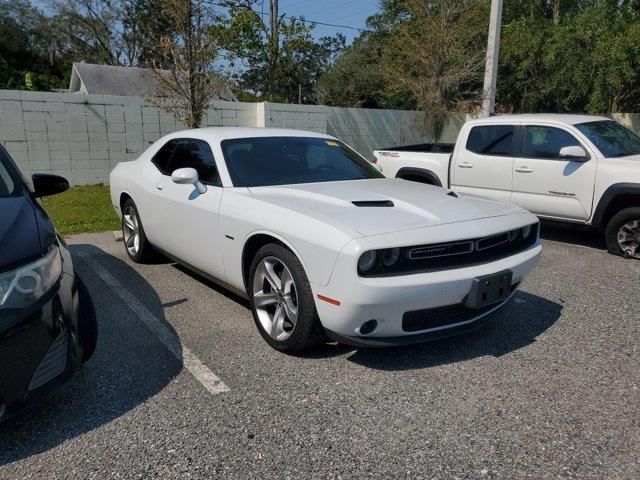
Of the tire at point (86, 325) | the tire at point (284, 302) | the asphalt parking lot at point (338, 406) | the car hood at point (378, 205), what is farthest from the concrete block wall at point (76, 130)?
the tire at point (284, 302)

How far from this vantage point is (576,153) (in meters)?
6.50

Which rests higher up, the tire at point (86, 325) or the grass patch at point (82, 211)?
the tire at point (86, 325)

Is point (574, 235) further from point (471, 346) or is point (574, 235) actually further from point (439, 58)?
point (439, 58)

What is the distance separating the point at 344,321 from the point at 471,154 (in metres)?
5.25

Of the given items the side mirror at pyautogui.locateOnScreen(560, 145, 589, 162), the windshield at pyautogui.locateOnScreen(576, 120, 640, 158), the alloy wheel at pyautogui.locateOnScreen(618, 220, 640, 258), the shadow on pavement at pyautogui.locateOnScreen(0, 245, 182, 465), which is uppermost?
the windshield at pyautogui.locateOnScreen(576, 120, 640, 158)

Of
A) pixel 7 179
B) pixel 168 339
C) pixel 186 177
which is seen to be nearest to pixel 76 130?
pixel 186 177

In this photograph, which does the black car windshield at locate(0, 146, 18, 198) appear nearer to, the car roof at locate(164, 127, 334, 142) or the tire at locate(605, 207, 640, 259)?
the car roof at locate(164, 127, 334, 142)

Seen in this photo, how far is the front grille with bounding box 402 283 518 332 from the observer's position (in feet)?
10.8

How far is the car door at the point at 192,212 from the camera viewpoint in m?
4.29

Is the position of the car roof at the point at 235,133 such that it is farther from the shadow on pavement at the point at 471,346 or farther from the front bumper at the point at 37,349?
the front bumper at the point at 37,349

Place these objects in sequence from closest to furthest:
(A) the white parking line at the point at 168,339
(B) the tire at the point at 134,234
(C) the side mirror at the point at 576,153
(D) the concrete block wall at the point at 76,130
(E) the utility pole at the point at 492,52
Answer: (A) the white parking line at the point at 168,339 < (B) the tire at the point at 134,234 < (C) the side mirror at the point at 576,153 < (D) the concrete block wall at the point at 76,130 < (E) the utility pole at the point at 492,52

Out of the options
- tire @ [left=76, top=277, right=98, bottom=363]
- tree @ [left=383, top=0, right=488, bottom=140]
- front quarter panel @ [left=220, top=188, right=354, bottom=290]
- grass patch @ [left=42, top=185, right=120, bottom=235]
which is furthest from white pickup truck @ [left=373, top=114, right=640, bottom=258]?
tree @ [left=383, top=0, right=488, bottom=140]

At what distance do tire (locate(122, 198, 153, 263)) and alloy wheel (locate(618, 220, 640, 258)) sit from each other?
211 inches

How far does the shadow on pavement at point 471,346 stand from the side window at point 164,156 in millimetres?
2802
